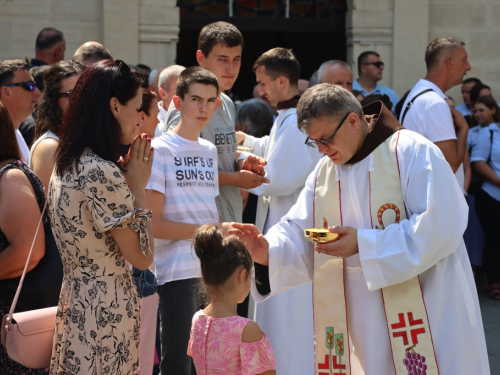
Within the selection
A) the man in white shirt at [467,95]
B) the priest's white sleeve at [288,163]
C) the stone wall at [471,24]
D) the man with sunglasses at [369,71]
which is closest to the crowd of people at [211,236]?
the priest's white sleeve at [288,163]

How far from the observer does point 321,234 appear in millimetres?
3461

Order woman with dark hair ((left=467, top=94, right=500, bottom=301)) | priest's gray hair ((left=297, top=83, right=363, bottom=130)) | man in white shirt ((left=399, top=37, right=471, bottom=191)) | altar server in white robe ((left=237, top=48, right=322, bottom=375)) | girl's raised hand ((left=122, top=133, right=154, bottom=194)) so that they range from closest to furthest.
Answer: girl's raised hand ((left=122, top=133, right=154, bottom=194))
priest's gray hair ((left=297, top=83, right=363, bottom=130))
altar server in white robe ((left=237, top=48, right=322, bottom=375))
man in white shirt ((left=399, top=37, right=471, bottom=191))
woman with dark hair ((left=467, top=94, right=500, bottom=301))

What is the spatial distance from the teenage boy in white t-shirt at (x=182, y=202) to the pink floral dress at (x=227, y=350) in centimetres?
94

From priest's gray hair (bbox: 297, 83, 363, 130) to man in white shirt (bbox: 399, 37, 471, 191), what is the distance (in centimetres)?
300

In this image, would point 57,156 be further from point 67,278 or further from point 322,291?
point 322,291

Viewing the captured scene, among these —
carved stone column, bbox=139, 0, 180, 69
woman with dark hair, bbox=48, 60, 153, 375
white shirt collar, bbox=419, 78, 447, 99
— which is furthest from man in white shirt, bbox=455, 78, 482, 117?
woman with dark hair, bbox=48, 60, 153, 375

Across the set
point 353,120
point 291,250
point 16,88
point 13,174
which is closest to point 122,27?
point 16,88

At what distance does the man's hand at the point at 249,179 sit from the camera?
15.9 feet

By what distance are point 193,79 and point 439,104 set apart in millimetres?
2762

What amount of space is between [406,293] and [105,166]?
1560 millimetres

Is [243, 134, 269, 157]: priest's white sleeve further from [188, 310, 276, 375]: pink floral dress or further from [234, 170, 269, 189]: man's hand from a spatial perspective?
[188, 310, 276, 375]: pink floral dress

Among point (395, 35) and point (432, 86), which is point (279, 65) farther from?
point (395, 35)

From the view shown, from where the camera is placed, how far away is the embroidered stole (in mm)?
3678

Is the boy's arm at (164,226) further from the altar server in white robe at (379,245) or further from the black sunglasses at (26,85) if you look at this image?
the black sunglasses at (26,85)
